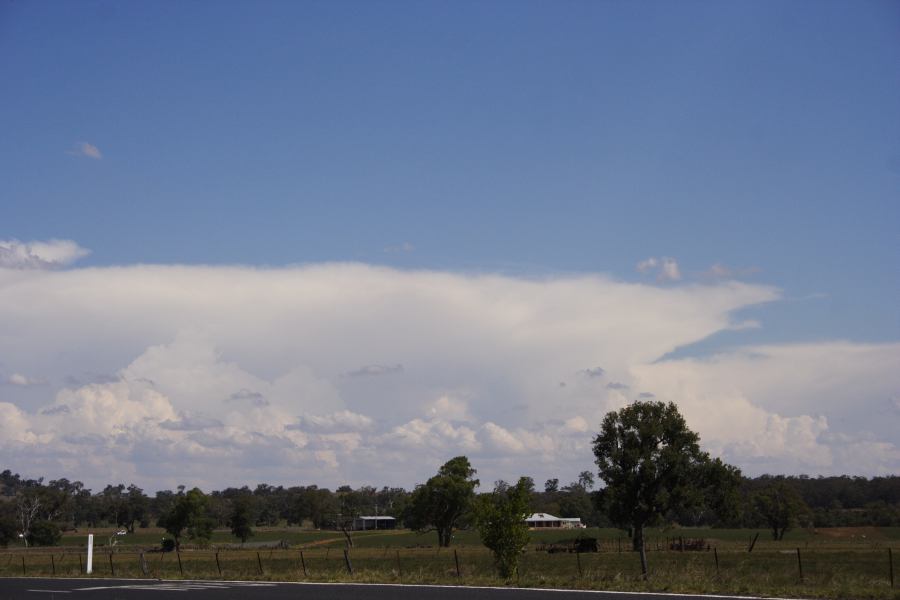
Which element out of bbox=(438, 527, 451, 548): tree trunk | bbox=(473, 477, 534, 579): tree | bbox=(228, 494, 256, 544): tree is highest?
bbox=(473, 477, 534, 579): tree

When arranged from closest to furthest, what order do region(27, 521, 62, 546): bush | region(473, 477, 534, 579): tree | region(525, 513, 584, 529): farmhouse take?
region(473, 477, 534, 579): tree, region(27, 521, 62, 546): bush, region(525, 513, 584, 529): farmhouse

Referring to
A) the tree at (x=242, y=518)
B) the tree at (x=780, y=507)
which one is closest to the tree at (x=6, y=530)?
the tree at (x=242, y=518)

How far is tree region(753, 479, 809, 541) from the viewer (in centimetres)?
11212

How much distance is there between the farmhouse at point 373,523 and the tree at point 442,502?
74.4 meters

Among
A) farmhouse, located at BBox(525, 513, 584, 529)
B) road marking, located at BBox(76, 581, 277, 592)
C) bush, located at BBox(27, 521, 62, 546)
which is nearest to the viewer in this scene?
road marking, located at BBox(76, 581, 277, 592)

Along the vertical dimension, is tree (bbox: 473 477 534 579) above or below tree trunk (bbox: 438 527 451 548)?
above

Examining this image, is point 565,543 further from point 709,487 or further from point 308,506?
point 308,506

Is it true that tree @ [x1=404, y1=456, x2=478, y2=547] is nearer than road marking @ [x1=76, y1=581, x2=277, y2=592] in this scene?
No

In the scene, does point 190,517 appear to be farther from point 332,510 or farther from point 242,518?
point 332,510

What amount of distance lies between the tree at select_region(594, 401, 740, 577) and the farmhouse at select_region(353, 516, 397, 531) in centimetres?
10909

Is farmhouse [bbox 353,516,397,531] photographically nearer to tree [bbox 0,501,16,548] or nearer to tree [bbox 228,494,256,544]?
tree [bbox 228,494,256,544]

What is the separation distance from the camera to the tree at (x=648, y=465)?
83.5 m

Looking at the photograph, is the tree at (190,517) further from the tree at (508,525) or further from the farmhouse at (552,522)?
the farmhouse at (552,522)

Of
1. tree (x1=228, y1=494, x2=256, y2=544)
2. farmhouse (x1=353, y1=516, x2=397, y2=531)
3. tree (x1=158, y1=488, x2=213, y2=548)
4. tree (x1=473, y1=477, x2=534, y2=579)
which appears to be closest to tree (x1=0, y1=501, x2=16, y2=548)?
tree (x1=228, y1=494, x2=256, y2=544)
